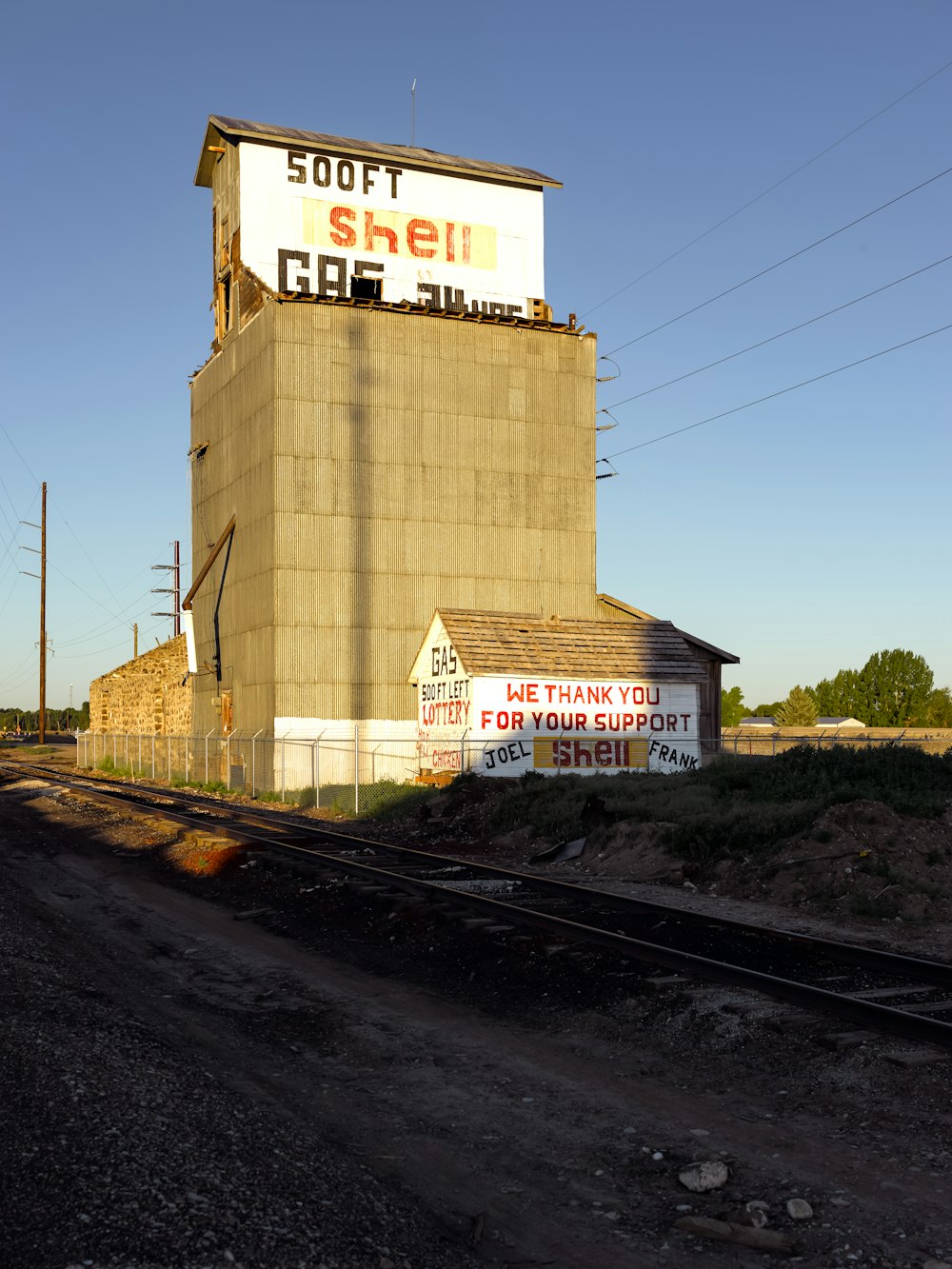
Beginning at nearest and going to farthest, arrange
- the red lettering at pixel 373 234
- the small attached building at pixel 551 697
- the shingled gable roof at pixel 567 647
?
1. the small attached building at pixel 551 697
2. the shingled gable roof at pixel 567 647
3. the red lettering at pixel 373 234

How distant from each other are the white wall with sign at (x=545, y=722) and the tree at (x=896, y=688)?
90696mm

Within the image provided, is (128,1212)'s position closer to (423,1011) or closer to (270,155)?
(423,1011)

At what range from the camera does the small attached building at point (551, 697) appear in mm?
→ 34406

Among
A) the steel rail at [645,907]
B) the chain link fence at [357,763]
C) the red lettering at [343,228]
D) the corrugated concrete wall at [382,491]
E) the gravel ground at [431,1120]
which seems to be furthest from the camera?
the red lettering at [343,228]

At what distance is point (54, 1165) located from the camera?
19.6ft

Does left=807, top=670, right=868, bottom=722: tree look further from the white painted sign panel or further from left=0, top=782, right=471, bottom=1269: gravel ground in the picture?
left=0, top=782, right=471, bottom=1269: gravel ground

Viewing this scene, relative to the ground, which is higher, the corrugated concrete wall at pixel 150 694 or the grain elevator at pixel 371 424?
the grain elevator at pixel 371 424

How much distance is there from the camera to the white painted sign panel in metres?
47.5

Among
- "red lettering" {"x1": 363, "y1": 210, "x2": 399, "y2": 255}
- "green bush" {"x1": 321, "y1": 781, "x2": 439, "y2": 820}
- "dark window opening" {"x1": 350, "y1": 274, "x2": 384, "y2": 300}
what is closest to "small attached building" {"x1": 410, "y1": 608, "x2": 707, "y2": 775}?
"green bush" {"x1": 321, "y1": 781, "x2": 439, "y2": 820}

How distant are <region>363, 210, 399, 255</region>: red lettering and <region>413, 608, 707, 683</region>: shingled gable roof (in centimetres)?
1970

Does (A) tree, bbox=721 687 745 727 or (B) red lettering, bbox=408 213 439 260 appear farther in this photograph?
(A) tree, bbox=721 687 745 727

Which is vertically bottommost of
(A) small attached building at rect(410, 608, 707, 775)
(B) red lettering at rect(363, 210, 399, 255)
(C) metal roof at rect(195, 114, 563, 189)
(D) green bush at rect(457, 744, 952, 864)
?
(D) green bush at rect(457, 744, 952, 864)

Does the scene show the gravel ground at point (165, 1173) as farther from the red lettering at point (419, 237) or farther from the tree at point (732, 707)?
the tree at point (732, 707)

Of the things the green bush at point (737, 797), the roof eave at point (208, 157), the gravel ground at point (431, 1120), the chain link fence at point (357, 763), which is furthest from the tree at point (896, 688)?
the gravel ground at point (431, 1120)
